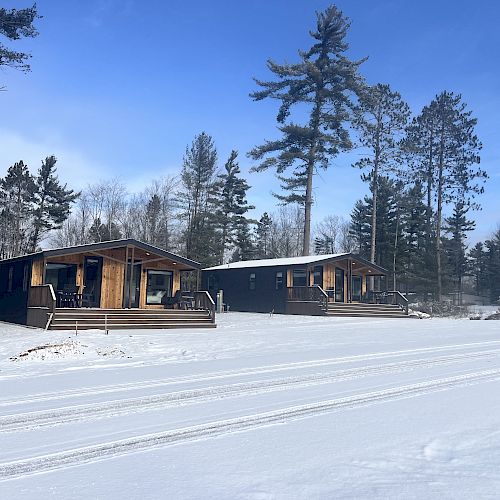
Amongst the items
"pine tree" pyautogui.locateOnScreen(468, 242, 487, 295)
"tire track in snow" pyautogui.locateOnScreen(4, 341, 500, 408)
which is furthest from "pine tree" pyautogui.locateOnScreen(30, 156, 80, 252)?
"pine tree" pyautogui.locateOnScreen(468, 242, 487, 295)

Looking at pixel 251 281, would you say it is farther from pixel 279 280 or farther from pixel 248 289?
pixel 279 280

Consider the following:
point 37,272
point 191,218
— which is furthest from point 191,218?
point 37,272

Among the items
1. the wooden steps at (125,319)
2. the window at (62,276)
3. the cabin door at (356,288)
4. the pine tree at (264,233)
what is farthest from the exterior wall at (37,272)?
the pine tree at (264,233)

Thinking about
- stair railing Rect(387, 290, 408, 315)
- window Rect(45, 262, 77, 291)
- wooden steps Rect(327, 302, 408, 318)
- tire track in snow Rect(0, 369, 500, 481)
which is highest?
window Rect(45, 262, 77, 291)

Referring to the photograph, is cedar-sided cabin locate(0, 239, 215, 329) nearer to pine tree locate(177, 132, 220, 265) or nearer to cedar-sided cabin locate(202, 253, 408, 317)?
cedar-sided cabin locate(202, 253, 408, 317)

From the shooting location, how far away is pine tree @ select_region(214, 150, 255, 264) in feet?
148

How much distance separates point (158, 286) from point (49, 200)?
72.0ft

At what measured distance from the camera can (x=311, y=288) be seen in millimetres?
28219

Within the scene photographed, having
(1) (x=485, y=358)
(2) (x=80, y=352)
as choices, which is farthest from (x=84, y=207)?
(1) (x=485, y=358)

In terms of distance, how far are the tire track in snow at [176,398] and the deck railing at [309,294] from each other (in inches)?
652

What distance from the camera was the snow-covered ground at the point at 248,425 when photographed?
3963 millimetres

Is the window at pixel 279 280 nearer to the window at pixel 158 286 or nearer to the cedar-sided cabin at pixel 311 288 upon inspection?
the cedar-sided cabin at pixel 311 288

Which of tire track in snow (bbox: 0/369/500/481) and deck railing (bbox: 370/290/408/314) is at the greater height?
deck railing (bbox: 370/290/408/314)

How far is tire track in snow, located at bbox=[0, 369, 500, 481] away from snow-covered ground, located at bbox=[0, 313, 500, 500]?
2cm
